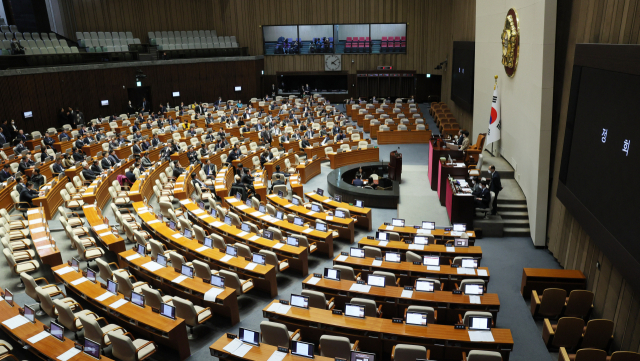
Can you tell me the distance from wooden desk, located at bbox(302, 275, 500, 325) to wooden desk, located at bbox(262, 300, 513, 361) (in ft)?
2.46

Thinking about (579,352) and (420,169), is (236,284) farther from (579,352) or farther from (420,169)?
(420,169)

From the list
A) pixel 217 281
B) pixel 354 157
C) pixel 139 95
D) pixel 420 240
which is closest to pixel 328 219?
pixel 420 240

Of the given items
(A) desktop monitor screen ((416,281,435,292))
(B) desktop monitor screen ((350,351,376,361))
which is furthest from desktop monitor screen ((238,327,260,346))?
(A) desktop monitor screen ((416,281,435,292))

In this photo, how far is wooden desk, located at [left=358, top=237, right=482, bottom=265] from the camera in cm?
939

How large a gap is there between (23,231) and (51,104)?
41.5 ft

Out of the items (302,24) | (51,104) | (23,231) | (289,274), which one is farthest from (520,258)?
(302,24)

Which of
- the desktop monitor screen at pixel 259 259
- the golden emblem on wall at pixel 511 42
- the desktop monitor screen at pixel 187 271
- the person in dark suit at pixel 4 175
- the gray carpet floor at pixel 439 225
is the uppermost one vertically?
the golden emblem on wall at pixel 511 42

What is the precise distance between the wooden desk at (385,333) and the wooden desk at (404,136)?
51.3 feet

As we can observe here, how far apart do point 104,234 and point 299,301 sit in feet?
16.6

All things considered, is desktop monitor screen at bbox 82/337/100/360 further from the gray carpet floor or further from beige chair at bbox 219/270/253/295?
beige chair at bbox 219/270/253/295

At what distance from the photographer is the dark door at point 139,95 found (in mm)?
26703

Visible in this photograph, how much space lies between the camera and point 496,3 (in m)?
15.3

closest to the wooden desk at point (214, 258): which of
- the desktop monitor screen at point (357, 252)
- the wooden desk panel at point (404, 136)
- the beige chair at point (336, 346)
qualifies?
the desktop monitor screen at point (357, 252)

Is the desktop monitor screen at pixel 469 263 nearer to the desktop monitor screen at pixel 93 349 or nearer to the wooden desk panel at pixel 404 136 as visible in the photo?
the desktop monitor screen at pixel 93 349
